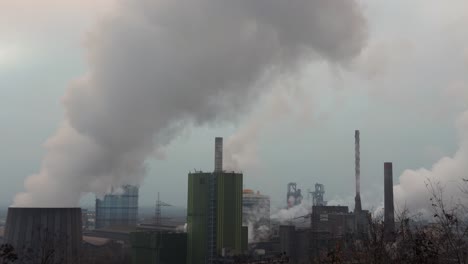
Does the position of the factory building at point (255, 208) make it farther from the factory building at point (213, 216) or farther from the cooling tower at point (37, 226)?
the cooling tower at point (37, 226)

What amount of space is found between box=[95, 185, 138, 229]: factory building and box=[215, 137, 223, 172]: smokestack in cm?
4656

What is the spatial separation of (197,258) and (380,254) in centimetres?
4373

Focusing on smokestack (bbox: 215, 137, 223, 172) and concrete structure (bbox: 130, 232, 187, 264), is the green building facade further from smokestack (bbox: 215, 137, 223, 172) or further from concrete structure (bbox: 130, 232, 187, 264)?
smokestack (bbox: 215, 137, 223, 172)

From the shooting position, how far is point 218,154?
57.0 meters

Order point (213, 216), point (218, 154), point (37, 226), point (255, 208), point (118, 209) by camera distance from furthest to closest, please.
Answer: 1. point (118, 209)
2. point (255, 208)
3. point (218, 154)
4. point (213, 216)
5. point (37, 226)

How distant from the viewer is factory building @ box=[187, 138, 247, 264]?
5162cm

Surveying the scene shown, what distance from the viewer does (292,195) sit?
120312 millimetres

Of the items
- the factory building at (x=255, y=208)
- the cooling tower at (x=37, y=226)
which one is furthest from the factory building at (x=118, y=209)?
the cooling tower at (x=37, y=226)

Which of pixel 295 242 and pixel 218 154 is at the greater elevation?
pixel 218 154

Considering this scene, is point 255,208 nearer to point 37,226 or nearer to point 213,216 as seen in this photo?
point 213,216

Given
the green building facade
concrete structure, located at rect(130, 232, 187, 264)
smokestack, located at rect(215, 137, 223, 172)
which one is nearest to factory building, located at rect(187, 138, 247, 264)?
the green building facade

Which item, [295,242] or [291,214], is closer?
[295,242]

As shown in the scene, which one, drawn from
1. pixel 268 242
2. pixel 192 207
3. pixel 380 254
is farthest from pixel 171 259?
pixel 380 254

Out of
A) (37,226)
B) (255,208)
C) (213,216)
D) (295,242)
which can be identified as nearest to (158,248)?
(213,216)
